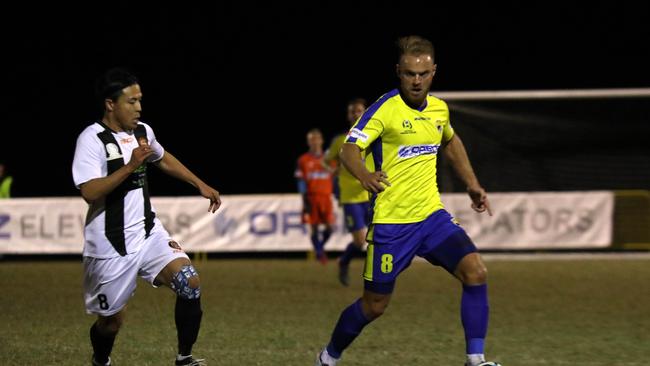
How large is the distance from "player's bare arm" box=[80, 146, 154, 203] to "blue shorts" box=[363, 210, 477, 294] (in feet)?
4.75

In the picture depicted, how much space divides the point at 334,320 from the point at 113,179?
423cm

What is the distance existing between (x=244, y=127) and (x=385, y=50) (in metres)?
4.21

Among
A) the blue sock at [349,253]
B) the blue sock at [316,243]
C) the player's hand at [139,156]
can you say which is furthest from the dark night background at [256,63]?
the player's hand at [139,156]

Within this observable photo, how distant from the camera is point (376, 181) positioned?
5.74m

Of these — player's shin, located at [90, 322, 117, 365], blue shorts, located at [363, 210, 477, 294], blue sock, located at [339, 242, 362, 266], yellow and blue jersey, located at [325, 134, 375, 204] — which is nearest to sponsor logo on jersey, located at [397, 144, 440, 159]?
blue shorts, located at [363, 210, 477, 294]

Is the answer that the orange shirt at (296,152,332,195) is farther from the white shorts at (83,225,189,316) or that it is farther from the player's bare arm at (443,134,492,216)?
the white shorts at (83,225,189,316)

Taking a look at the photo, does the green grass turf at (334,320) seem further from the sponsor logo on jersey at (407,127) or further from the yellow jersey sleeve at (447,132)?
the sponsor logo on jersey at (407,127)

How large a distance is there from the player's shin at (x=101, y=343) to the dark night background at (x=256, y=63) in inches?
748

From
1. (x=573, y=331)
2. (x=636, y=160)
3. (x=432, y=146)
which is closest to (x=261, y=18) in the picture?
(x=636, y=160)

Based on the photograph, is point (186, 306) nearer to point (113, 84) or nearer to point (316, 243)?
point (113, 84)

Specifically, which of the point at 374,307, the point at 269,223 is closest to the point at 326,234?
the point at 269,223

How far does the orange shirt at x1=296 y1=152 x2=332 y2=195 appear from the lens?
16.4 m

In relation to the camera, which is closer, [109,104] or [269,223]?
[109,104]

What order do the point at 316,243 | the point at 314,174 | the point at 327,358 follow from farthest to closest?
the point at 314,174
the point at 316,243
the point at 327,358
